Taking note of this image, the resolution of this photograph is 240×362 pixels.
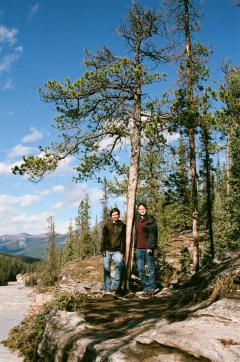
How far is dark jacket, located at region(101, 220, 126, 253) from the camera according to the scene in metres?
11.8

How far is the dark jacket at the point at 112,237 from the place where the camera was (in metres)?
11.8

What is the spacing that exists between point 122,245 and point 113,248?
295mm

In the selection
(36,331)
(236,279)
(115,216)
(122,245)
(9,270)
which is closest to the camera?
(236,279)

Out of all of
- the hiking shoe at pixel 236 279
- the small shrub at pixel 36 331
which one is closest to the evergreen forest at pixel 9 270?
the small shrub at pixel 36 331

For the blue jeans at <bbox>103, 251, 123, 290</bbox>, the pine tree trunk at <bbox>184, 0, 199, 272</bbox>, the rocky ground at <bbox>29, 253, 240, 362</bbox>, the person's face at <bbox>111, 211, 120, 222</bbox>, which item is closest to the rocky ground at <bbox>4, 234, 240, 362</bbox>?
the rocky ground at <bbox>29, 253, 240, 362</bbox>

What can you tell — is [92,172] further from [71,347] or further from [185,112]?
[71,347]

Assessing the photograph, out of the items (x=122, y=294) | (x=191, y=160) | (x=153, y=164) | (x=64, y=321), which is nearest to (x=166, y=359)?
(x=64, y=321)

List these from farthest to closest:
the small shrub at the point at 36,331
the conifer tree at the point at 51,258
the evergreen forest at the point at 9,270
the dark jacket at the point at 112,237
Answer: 1. the evergreen forest at the point at 9,270
2. the conifer tree at the point at 51,258
3. the dark jacket at the point at 112,237
4. the small shrub at the point at 36,331

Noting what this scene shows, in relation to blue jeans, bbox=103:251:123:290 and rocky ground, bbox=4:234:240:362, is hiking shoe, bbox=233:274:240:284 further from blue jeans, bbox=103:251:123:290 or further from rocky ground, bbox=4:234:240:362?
blue jeans, bbox=103:251:123:290

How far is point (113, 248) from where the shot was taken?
1178 cm

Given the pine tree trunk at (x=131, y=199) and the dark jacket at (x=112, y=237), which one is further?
the pine tree trunk at (x=131, y=199)

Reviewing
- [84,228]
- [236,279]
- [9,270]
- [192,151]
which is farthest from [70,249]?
[236,279]

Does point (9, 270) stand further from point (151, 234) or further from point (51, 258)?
point (151, 234)

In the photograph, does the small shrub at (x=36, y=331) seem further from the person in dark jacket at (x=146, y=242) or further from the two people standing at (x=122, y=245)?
the person in dark jacket at (x=146, y=242)
